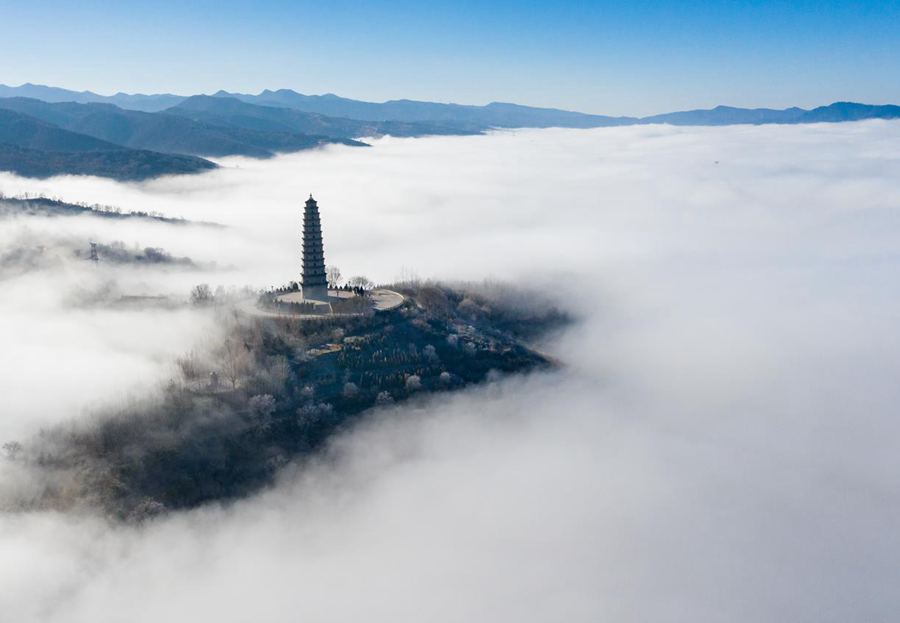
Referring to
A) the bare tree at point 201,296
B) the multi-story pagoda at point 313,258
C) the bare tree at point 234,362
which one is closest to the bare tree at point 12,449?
the bare tree at point 234,362

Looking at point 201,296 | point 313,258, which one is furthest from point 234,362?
point 201,296

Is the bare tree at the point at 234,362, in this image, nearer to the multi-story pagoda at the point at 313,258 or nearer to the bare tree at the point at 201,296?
the multi-story pagoda at the point at 313,258

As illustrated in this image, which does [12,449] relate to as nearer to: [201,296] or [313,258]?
[201,296]

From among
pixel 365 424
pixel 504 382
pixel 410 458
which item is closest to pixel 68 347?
pixel 365 424

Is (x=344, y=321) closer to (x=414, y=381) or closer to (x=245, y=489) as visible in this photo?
(x=414, y=381)

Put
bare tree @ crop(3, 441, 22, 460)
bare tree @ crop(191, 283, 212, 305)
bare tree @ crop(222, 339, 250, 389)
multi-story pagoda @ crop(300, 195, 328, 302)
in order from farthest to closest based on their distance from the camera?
bare tree @ crop(191, 283, 212, 305) → multi-story pagoda @ crop(300, 195, 328, 302) → bare tree @ crop(222, 339, 250, 389) → bare tree @ crop(3, 441, 22, 460)

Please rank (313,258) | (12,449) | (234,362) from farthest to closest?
(313,258), (234,362), (12,449)

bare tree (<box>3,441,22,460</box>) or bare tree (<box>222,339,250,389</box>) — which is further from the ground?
bare tree (<box>222,339,250,389</box>)

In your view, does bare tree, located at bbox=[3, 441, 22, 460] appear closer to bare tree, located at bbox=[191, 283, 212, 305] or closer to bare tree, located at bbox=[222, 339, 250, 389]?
bare tree, located at bbox=[222, 339, 250, 389]

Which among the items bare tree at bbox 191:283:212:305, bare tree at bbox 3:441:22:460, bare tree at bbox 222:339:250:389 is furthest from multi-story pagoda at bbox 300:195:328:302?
bare tree at bbox 3:441:22:460
